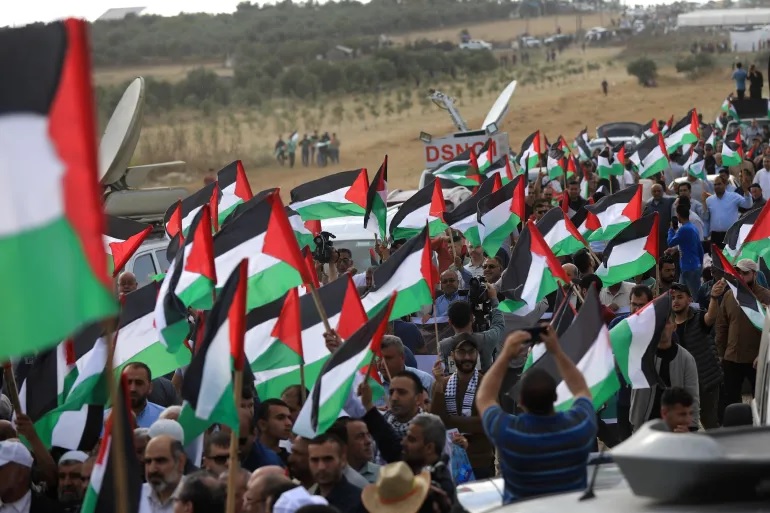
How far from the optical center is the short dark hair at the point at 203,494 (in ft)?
21.5

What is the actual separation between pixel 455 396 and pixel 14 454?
2917 millimetres

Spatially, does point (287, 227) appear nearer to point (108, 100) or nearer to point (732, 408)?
point (732, 408)

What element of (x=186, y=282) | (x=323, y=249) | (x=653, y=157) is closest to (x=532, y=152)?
(x=653, y=157)

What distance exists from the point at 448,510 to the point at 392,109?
65562 mm

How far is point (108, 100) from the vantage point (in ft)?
234

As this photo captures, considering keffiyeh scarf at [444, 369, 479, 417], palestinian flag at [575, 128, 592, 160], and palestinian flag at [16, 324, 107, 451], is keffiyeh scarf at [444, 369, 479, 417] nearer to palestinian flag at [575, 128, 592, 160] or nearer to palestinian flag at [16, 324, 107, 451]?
palestinian flag at [16, 324, 107, 451]

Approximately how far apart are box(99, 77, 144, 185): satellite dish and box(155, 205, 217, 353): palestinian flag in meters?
7.99

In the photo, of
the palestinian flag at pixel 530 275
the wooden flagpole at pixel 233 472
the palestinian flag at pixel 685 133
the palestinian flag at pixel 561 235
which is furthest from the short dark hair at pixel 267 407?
the palestinian flag at pixel 685 133

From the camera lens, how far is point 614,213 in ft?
53.0

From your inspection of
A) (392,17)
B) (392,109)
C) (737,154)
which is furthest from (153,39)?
(737,154)

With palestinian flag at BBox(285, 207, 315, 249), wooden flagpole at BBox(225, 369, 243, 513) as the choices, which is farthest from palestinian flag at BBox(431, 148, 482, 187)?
wooden flagpole at BBox(225, 369, 243, 513)

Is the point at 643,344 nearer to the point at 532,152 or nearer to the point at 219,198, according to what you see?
the point at 219,198

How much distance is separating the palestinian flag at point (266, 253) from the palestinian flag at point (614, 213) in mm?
6614

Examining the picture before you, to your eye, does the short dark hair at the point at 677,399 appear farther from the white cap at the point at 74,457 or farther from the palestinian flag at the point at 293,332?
the white cap at the point at 74,457
